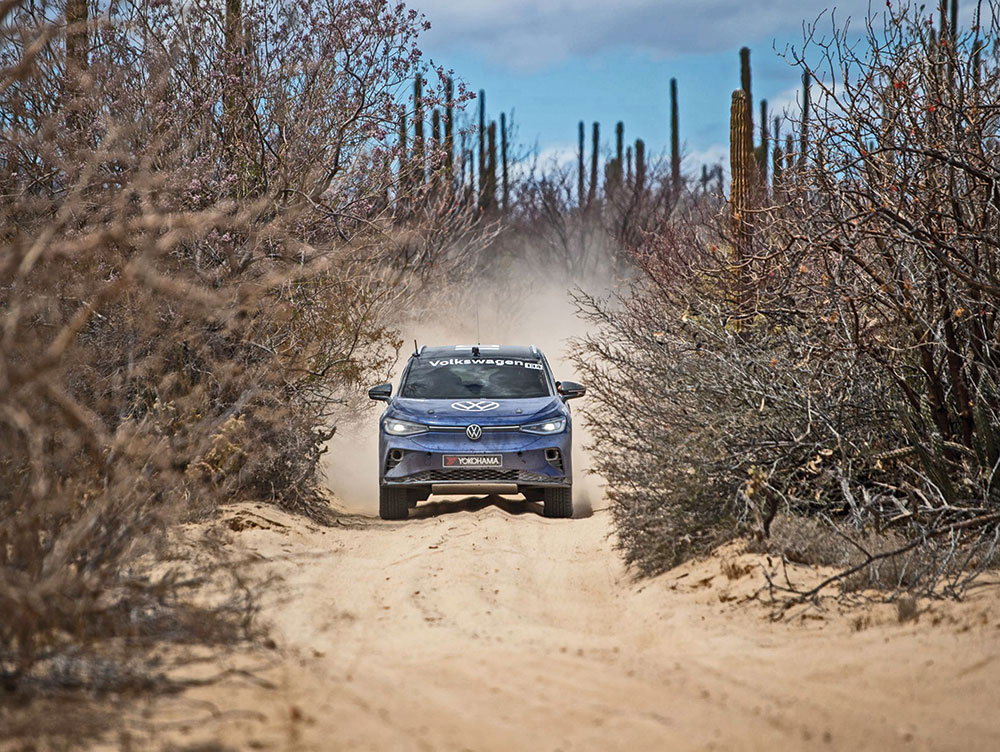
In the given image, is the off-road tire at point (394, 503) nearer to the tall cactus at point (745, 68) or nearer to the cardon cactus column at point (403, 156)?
the cardon cactus column at point (403, 156)

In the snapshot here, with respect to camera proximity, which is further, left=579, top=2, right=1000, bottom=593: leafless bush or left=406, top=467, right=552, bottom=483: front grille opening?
left=406, top=467, right=552, bottom=483: front grille opening

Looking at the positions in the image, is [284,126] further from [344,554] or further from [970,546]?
[970,546]

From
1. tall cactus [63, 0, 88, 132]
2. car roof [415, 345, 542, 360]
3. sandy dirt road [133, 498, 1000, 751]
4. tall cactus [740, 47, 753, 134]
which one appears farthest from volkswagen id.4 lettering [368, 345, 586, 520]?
tall cactus [740, 47, 753, 134]

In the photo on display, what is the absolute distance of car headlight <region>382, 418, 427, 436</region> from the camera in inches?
461

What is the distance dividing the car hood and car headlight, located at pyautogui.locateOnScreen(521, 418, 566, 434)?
0.07 meters

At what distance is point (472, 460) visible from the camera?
38.1 feet

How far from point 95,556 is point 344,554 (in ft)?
15.3

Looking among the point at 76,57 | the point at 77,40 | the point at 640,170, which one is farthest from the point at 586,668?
the point at 640,170

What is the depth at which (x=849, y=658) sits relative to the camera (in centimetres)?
581

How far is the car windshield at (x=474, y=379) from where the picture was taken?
492 inches

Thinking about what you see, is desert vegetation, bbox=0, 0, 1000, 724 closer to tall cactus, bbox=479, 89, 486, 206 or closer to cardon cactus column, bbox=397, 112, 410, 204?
cardon cactus column, bbox=397, 112, 410, 204

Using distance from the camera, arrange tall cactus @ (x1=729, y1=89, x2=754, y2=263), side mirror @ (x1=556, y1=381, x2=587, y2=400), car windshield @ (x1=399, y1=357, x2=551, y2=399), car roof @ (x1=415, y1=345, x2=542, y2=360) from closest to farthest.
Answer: side mirror @ (x1=556, y1=381, x2=587, y2=400), car windshield @ (x1=399, y1=357, x2=551, y2=399), car roof @ (x1=415, y1=345, x2=542, y2=360), tall cactus @ (x1=729, y1=89, x2=754, y2=263)

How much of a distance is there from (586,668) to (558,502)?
21.1 feet

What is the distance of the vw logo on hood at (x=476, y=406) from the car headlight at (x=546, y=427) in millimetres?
426
